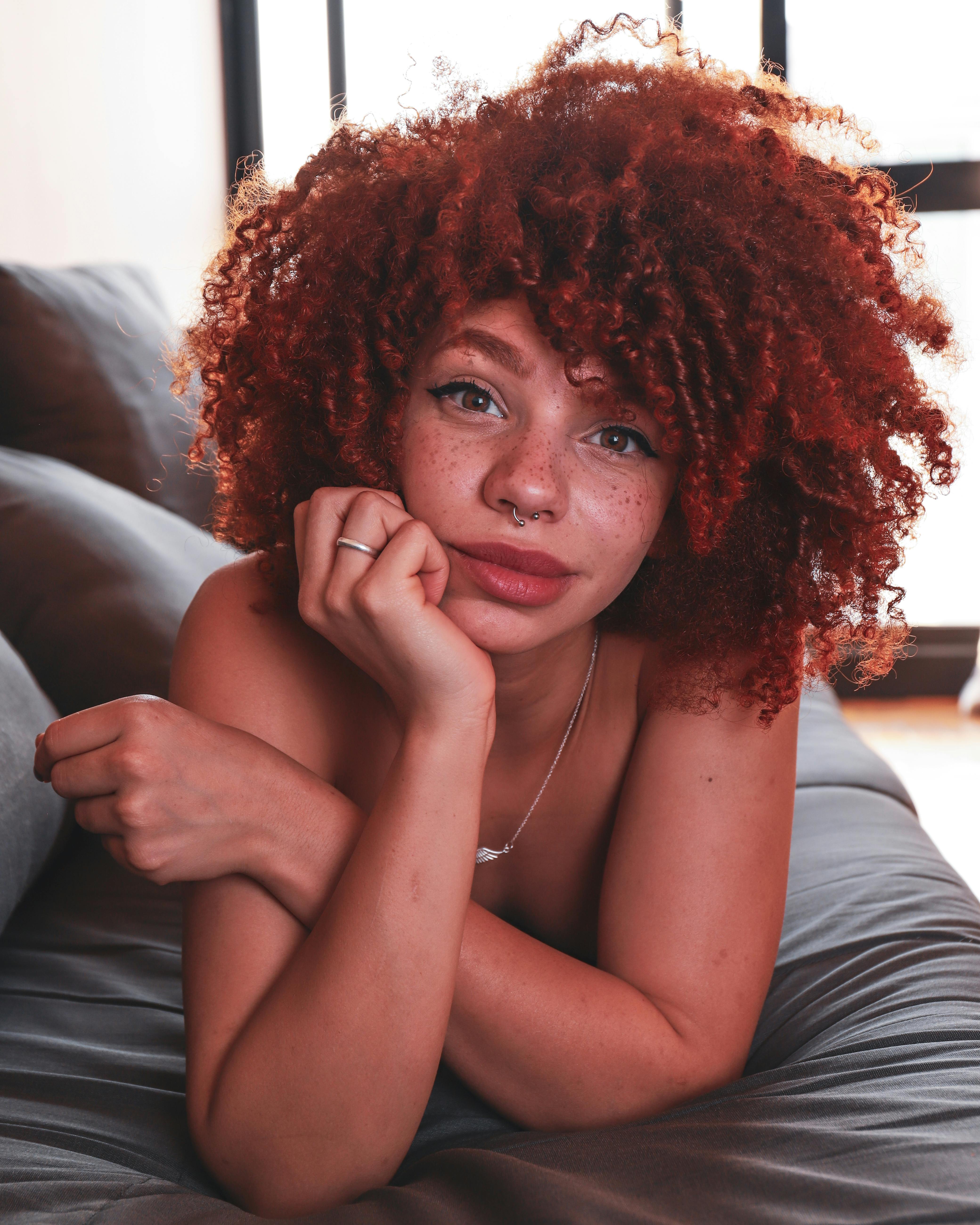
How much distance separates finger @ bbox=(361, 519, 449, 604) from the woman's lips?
0.08 feet

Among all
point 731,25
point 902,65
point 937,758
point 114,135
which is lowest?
point 937,758

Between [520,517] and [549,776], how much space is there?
0.47m

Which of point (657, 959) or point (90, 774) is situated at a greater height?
point (90, 774)

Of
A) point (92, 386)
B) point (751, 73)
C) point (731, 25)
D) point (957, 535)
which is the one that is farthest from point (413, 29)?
point (92, 386)

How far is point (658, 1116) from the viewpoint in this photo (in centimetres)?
92

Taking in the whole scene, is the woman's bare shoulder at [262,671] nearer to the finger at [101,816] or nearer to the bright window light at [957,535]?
the finger at [101,816]

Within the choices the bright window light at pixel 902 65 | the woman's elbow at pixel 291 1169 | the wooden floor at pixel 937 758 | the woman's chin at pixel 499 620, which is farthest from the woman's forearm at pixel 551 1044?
the bright window light at pixel 902 65

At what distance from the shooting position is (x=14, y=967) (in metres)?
1.17

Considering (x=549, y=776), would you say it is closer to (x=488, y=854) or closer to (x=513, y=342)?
(x=488, y=854)

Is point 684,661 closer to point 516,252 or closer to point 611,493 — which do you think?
point 611,493

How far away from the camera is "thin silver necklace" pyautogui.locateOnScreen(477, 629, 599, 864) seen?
52.2 inches

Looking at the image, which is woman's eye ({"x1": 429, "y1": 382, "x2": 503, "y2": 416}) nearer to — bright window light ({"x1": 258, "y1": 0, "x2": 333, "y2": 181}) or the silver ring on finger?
the silver ring on finger

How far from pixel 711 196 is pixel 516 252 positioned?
0.64ft

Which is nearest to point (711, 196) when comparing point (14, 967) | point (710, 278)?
point (710, 278)
